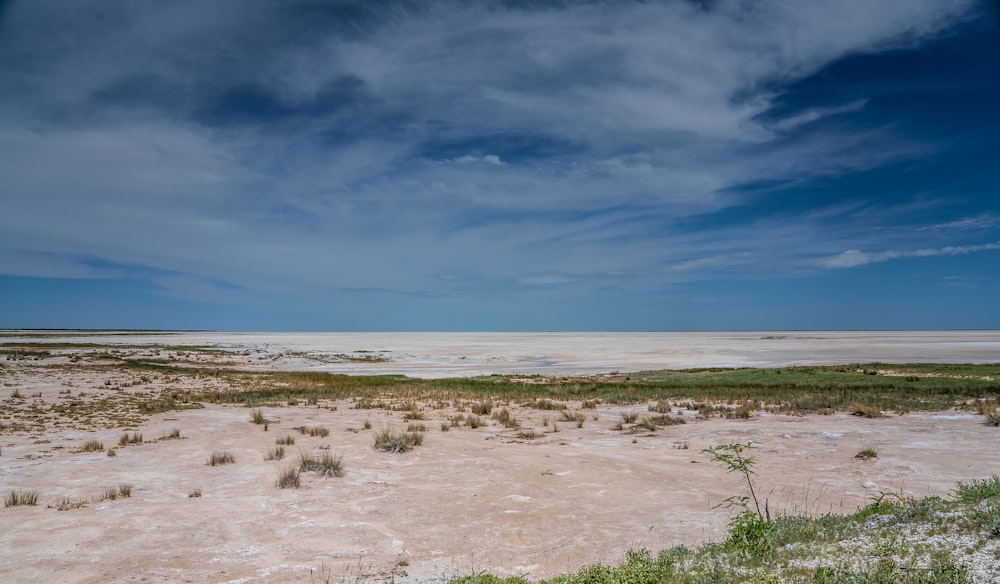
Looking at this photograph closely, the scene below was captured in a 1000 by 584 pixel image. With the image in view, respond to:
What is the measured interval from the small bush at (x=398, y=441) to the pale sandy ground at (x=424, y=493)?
1.13 ft

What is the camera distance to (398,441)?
50.1 ft

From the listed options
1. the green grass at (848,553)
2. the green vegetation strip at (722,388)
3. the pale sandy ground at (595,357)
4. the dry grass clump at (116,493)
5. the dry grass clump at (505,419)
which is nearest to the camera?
the green grass at (848,553)

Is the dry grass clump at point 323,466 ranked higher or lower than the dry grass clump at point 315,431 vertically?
higher

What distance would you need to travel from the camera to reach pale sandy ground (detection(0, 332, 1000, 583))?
7836mm

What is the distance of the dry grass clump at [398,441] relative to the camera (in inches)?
594

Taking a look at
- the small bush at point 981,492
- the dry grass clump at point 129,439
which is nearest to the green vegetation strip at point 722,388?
the dry grass clump at point 129,439

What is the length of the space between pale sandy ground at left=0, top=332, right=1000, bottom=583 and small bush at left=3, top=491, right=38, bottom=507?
153mm

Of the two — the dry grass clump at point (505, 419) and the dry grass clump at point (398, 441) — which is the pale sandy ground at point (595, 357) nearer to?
the dry grass clump at point (505, 419)

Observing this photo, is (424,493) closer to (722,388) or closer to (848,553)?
(848,553)

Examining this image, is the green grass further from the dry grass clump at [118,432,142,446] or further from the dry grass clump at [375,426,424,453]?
the dry grass clump at [118,432,142,446]

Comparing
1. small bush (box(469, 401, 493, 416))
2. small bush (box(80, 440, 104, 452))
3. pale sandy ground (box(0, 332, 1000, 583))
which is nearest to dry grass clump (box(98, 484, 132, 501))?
pale sandy ground (box(0, 332, 1000, 583))

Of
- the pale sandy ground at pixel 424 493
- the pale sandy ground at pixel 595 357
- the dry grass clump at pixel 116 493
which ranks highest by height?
the dry grass clump at pixel 116 493

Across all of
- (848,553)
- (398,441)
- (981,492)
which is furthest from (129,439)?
(981,492)

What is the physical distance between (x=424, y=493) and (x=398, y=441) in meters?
4.16
